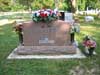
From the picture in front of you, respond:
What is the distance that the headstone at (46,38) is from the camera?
33.7 feet

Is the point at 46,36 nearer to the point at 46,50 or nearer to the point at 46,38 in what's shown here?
the point at 46,38

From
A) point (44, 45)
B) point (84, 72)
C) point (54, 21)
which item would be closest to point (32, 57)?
point (44, 45)

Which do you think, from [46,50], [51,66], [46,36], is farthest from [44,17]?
[51,66]

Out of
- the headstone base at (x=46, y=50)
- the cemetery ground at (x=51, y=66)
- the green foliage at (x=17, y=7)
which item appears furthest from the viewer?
the green foliage at (x=17, y=7)

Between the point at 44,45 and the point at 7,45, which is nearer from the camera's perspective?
the point at 44,45

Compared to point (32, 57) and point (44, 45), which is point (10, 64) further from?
point (44, 45)

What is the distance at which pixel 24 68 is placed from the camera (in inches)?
337

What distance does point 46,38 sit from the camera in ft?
34.2

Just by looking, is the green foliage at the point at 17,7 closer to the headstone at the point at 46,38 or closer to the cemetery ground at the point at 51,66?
the headstone at the point at 46,38

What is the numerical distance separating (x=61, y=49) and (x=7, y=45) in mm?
3356

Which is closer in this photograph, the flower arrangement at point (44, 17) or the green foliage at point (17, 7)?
the flower arrangement at point (44, 17)

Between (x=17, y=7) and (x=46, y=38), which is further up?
(x=46, y=38)

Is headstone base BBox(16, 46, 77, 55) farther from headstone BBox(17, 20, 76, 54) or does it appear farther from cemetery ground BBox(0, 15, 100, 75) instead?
cemetery ground BBox(0, 15, 100, 75)

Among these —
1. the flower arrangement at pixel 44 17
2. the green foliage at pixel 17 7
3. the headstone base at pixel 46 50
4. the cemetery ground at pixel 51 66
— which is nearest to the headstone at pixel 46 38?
the headstone base at pixel 46 50
